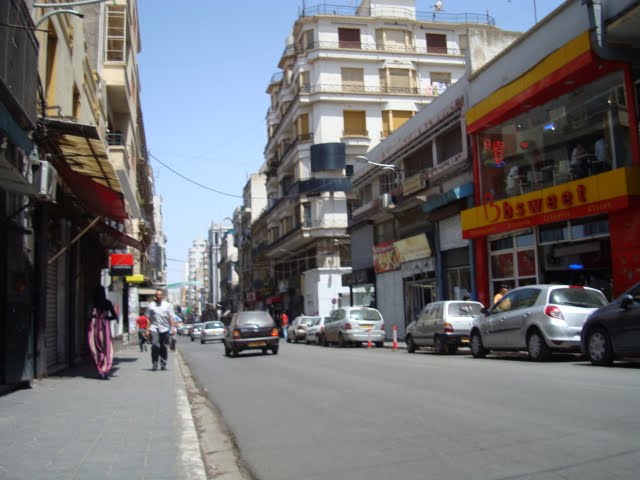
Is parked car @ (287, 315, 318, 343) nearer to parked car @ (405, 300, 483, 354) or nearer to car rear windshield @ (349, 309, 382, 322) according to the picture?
car rear windshield @ (349, 309, 382, 322)

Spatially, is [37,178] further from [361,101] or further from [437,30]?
[437,30]

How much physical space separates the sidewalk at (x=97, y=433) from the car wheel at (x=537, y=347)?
317 inches

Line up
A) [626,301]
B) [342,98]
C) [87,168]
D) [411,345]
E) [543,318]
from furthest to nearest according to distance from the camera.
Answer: [342,98] → [411,345] → [543,318] → [87,168] → [626,301]

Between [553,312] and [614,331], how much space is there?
2.39m

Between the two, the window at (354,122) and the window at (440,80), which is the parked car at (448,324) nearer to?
the window at (354,122)

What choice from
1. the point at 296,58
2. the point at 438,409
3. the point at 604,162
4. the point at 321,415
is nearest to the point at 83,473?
the point at 321,415

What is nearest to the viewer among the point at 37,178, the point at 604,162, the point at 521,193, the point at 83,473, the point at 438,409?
the point at 83,473

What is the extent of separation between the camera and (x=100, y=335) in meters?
13.8

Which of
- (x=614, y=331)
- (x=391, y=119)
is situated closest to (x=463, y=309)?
(x=614, y=331)

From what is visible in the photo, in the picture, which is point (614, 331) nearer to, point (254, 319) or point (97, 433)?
point (97, 433)

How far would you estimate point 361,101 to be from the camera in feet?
171

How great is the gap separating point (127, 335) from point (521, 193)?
28099 mm

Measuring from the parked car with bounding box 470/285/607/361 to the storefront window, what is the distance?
566 centimetres

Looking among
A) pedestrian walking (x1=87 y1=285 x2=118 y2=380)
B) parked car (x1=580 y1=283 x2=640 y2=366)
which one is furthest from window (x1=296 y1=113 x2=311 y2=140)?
parked car (x1=580 y1=283 x2=640 y2=366)
